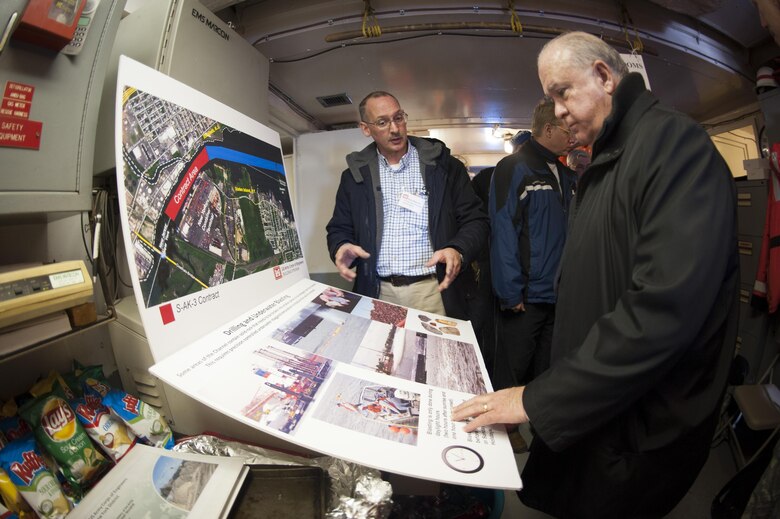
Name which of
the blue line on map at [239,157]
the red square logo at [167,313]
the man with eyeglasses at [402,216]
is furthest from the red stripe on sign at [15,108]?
the man with eyeglasses at [402,216]

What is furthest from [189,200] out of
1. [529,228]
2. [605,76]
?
[529,228]

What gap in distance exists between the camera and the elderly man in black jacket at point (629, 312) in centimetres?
56

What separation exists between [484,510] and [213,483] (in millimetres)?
813

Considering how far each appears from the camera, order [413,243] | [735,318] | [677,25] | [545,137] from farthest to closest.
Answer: [677,25]
[545,137]
[413,243]
[735,318]

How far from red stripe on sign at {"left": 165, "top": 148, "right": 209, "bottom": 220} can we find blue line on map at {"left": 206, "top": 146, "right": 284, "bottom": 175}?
0.10 feet

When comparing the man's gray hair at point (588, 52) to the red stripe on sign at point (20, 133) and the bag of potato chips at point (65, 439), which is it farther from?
the bag of potato chips at point (65, 439)

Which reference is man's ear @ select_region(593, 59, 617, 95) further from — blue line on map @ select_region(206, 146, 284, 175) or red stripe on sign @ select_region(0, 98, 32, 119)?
red stripe on sign @ select_region(0, 98, 32, 119)

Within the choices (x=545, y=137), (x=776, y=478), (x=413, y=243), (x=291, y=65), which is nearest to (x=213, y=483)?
(x=413, y=243)

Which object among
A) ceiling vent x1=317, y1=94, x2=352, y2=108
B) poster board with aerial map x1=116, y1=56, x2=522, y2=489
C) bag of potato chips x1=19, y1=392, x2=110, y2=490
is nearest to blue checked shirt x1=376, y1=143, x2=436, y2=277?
poster board with aerial map x1=116, y1=56, x2=522, y2=489

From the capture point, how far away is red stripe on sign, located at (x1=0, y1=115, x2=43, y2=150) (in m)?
0.59

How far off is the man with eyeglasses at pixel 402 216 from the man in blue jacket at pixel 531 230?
0.31m

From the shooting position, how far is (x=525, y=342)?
1.87 meters

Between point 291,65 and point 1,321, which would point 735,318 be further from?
point 291,65

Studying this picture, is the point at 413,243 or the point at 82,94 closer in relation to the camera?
the point at 82,94
